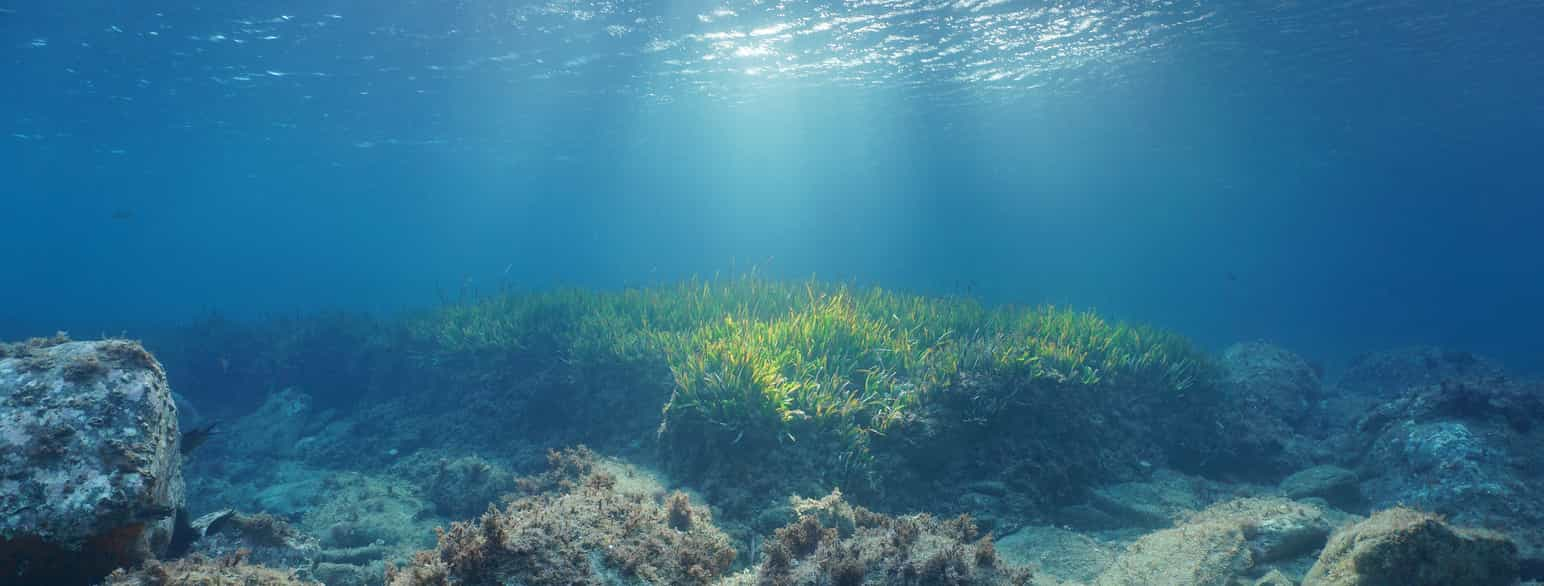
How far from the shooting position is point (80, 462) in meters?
3.92

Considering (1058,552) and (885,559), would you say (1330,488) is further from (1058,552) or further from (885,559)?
(885,559)

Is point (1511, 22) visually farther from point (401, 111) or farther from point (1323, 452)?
point (401, 111)

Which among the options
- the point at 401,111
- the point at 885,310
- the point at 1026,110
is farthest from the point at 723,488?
the point at 1026,110

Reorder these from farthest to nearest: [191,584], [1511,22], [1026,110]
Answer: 1. [1026,110]
2. [1511,22]
3. [191,584]

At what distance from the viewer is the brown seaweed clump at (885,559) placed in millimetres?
3662

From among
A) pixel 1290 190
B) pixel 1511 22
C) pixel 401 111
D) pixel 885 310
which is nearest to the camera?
pixel 885 310

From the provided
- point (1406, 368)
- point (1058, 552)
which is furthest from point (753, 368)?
point (1406, 368)

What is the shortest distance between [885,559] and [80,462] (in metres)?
4.54

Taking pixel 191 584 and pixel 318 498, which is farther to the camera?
pixel 318 498

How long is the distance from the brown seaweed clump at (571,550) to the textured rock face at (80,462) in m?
1.51

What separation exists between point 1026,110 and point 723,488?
102 feet

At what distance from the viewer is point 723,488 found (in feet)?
22.8

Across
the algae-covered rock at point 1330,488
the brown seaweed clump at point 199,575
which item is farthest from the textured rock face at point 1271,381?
the brown seaweed clump at point 199,575

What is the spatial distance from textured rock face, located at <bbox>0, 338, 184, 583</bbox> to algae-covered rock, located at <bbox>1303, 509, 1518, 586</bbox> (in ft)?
24.5
